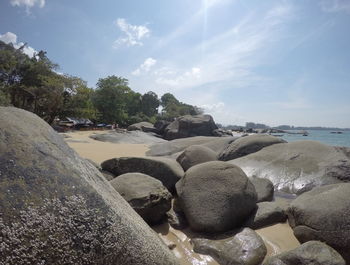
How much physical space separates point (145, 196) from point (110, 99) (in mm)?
35048

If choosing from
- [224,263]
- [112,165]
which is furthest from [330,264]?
[112,165]

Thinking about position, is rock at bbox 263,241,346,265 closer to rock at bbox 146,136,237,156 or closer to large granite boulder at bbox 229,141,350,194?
large granite boulder at bbox 229,141,350,194

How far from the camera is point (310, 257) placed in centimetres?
287

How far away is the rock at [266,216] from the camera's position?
4.07 m

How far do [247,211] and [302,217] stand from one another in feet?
2.55

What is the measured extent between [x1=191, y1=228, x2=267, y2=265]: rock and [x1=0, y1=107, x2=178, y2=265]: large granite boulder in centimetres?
155

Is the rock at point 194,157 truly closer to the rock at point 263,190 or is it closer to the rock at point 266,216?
the rock at point 263,190

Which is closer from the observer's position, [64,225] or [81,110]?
[64,225]

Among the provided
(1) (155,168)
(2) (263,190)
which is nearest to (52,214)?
(1) (155,168)

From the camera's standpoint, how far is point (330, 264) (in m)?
2.80

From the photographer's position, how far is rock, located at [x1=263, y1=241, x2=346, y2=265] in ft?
9.31

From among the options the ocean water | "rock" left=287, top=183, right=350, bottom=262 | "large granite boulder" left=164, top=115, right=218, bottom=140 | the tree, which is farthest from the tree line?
the ocean water

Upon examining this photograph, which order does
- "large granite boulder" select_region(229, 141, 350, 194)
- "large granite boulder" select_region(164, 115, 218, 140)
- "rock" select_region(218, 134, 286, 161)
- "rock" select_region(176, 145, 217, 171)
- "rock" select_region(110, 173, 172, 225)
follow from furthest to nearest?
"large granite boulder" select_region(164, 115, 218, 140) → "rock" select_region(218, 134, 286, 161) → "rock" select_region(176, 145, 217, 171) → "large granite boulder" select_region(229, 141, 350, 194) → "rock" select_region(110, 173, 172, 225)

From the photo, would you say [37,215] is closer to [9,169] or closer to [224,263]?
[9,169]
